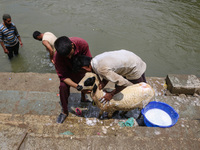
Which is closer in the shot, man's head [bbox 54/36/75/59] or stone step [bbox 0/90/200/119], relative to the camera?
man's head [bbox 54/36/75/59]

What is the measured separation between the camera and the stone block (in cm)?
397

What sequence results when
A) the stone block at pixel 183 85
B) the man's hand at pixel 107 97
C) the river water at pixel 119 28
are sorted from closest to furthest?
the man's hand at pixel 107 97 < the stone block at pixel 183 85 < the river water at pixel 119 28

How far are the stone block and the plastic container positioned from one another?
1005mm

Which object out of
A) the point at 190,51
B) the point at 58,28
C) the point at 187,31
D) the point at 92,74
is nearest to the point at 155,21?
the point at 187,31

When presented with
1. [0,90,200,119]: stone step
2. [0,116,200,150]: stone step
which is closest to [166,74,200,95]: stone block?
[0,90,200,119]: stone step

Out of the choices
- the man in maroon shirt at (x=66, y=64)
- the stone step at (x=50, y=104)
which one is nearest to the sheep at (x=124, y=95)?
the man in maroon shirt at (x=66, y=64)

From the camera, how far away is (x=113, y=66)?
7.91ft

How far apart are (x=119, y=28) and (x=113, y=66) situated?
23.5 ft

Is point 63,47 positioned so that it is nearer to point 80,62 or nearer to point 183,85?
point 80,62

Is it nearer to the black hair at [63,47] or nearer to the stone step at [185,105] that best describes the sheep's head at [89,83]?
the black hair at [63,47]

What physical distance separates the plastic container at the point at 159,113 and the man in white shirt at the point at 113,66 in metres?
0.76

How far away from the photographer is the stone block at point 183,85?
3969 millimetres

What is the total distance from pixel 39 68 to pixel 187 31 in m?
8.20

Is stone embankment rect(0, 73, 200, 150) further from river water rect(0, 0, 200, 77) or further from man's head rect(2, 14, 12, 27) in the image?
river water rect(0, 0, 200, 77)
